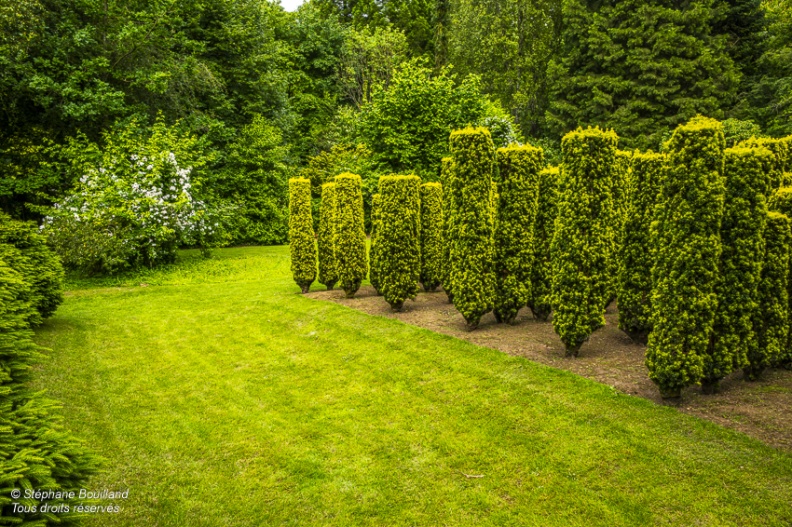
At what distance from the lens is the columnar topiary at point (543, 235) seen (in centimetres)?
852

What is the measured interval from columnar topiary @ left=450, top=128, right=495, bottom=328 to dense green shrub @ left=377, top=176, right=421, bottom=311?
1.87 metres

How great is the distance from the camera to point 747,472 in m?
4.24

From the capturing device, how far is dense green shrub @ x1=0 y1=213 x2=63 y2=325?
9172mm

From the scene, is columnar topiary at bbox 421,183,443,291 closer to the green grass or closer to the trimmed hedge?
the green grass

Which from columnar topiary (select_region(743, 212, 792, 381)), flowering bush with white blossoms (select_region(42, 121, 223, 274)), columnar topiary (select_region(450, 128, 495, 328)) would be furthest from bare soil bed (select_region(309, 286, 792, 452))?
flowering bush with white blossoms (select_region(42, 121, 223, 274))

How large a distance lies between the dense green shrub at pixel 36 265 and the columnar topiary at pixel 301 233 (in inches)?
210

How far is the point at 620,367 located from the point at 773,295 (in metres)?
2.03

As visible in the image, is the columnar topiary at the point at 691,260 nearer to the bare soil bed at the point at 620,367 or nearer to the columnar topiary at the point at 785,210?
the bare soil bed at the point at 620,367

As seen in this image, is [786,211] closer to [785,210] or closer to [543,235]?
[785,210]

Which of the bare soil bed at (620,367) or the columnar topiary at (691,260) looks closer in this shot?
the bare soil bed at (620,367)

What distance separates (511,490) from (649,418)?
6.22ft

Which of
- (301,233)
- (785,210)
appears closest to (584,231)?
(785,210)

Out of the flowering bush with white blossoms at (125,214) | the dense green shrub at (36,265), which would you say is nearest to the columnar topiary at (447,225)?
the dense green shrub at (36,265)

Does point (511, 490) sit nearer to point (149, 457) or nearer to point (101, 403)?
point (149, 457)
